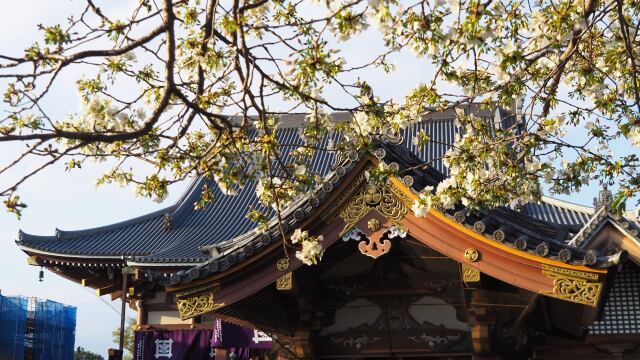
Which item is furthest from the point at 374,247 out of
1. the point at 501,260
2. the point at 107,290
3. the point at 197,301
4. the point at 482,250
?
the point at 107,290

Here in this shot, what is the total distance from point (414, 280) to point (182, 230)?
502 inches

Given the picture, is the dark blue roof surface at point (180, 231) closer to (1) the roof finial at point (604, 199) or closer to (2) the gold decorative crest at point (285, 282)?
(1) the roof finial at point (604, 199)

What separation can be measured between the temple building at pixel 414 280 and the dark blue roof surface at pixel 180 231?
7539mm

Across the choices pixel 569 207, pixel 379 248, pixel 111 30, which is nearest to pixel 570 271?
pixel 379 248

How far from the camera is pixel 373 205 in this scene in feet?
27.7

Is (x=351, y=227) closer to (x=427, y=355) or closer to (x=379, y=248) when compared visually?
(x=379, y=248)

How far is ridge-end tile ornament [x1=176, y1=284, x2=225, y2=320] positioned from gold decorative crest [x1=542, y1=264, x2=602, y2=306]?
331 cm

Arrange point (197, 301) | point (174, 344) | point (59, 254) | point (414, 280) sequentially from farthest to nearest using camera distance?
point (174, 344), point (59, 254), point (414, 280), point (197, 301)

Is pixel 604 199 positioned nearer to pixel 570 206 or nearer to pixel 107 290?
pixel 570 206

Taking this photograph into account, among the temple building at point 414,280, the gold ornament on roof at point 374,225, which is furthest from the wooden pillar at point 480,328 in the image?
the gold ornament on roof at point 374,225

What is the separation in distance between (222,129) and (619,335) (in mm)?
6650

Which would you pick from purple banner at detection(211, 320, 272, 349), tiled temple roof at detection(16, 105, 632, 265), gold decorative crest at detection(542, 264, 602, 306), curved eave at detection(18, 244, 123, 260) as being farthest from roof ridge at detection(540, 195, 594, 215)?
gold decorative crest at detection(542, 264, 602, 306)

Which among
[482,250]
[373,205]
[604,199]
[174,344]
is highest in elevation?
[604,199]

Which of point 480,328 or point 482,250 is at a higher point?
point 482,250
